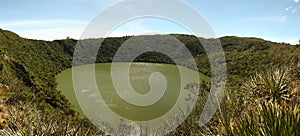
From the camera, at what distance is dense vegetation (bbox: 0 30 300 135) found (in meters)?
3.18

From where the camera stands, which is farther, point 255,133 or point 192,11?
point 192,11

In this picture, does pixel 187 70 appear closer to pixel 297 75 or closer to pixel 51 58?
pixel 51 58

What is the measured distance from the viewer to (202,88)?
32281 millimetres

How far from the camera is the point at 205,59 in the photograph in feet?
241

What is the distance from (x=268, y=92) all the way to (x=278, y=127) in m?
5.52

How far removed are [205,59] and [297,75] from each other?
210 feet

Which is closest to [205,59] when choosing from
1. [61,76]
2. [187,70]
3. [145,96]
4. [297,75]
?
[187,70]

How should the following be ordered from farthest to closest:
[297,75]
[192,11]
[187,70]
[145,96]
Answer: [187,70] → [145,96] → [297,75] → [192,11]

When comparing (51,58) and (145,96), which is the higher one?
(51,58)

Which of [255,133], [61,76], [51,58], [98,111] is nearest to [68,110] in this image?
[98,111]

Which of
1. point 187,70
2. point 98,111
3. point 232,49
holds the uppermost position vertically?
point 232,49

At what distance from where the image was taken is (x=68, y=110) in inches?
1730

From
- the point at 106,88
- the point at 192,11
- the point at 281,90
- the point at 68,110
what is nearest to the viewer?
the point at 281,90

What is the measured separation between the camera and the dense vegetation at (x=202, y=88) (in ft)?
10.4
